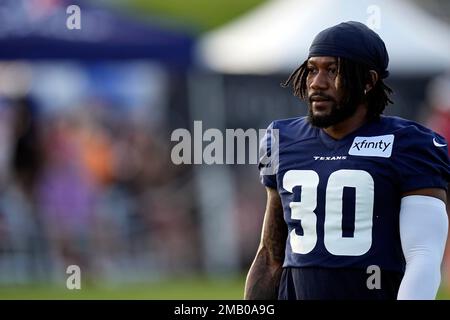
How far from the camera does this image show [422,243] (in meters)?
4.06

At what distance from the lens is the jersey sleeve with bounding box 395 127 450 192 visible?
4105mm

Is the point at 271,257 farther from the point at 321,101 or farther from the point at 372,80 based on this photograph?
the point at 372,80

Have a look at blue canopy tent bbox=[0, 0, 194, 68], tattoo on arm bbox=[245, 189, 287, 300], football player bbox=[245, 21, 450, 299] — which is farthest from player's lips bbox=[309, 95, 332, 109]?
blue canopy tent bbox=[0, 0, 194, 68]

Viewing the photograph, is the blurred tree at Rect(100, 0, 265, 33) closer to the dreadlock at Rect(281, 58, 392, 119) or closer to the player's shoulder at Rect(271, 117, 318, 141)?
the player's shoulder at Rect(271, 117, 318, 141)

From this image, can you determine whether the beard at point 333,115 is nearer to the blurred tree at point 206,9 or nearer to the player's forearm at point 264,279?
the player's forearm at point 264,279

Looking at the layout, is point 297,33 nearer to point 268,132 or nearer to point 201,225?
point 201,225

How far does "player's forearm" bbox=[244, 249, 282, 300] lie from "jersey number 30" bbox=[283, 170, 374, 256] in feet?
0.72

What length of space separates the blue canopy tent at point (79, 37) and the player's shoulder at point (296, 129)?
8111 millimetres

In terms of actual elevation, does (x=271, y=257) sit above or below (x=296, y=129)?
below

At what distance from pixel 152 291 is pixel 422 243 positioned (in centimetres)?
772

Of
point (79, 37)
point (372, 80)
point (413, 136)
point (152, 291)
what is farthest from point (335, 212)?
point (79, 37)

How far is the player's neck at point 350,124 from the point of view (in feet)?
14.2

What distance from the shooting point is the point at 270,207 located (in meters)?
4.52
